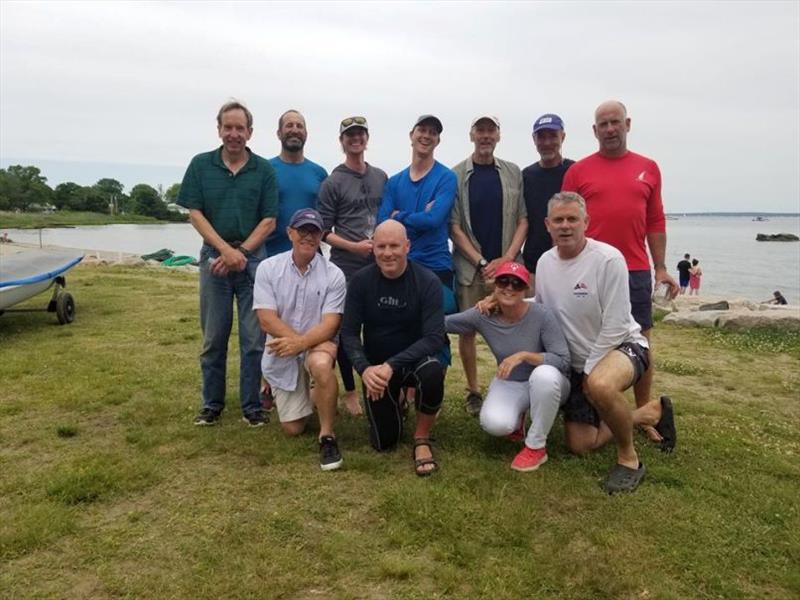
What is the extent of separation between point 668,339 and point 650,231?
4.96 metres

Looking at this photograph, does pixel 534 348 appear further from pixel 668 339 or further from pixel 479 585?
pixel 668 339

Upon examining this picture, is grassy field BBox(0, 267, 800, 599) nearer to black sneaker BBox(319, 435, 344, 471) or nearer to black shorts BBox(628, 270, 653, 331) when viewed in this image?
black sneaker BBox(319, 435, 344, 471)

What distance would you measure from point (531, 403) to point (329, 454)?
1.42m

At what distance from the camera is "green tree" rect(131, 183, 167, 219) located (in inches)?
4808

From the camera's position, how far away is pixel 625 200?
4.52 metres

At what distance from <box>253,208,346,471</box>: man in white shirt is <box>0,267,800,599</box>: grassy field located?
1.02 ft

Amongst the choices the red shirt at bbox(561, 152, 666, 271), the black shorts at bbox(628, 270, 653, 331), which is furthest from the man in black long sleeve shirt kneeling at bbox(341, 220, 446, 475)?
the black shorts at bbox(628, 270, 653, 331)

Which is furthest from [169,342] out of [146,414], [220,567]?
[220,567]

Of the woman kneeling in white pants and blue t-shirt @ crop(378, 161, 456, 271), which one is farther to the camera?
blue t-shirt @ crop(378, 161, 456, 271)

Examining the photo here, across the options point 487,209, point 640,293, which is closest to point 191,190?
point 487,209

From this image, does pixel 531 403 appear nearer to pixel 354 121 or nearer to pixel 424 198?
pixel 424 198

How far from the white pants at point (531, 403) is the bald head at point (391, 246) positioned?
46.0 inches

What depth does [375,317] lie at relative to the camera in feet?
14.4

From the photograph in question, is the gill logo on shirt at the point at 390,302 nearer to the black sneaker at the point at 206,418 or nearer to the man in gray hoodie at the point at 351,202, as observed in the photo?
the man in gray hoodie at the point at 351,202
